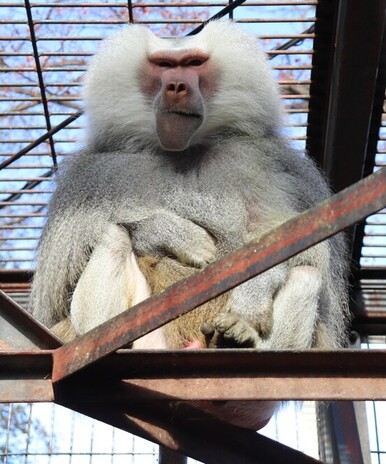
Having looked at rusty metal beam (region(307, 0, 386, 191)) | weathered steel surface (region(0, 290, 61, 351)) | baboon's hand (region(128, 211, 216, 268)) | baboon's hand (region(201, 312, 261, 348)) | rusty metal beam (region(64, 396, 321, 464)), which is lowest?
rusty metal beam (region(64, 396, 321, 464))

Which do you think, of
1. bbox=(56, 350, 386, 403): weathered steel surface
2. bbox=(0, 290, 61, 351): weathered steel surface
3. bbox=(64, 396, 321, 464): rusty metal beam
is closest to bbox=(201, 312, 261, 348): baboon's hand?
bbox=(64, 396, 321, 464): rusty metal beam

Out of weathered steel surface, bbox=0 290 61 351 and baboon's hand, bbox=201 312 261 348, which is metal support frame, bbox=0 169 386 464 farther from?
baboon's hand, bbox=201 312 261 348

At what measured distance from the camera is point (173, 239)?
17.0 feet

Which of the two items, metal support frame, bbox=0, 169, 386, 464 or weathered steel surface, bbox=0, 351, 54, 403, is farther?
weathered steel surface, bbox=0, 351, 54, 403

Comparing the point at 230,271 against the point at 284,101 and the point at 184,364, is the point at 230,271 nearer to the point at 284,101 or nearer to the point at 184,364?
the point at 184,364

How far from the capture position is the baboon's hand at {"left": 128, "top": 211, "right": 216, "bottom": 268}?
17.0 feet

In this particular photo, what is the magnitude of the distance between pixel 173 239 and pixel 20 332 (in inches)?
51.1

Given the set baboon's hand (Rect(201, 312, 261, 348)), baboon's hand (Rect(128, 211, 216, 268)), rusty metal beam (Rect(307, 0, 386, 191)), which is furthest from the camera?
rusty metal beam (Rect(307, 0, 386, 191))

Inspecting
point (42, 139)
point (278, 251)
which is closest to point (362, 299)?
point (42, 139)

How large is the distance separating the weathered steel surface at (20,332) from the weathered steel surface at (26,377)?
12 cm

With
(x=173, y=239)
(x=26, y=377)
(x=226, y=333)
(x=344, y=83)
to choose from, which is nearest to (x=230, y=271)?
(x=26, y=377)

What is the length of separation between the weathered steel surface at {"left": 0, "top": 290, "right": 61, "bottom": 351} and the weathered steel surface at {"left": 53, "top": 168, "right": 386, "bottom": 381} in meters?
0.16

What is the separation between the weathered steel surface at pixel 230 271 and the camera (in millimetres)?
3521

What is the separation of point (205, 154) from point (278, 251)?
205cm
